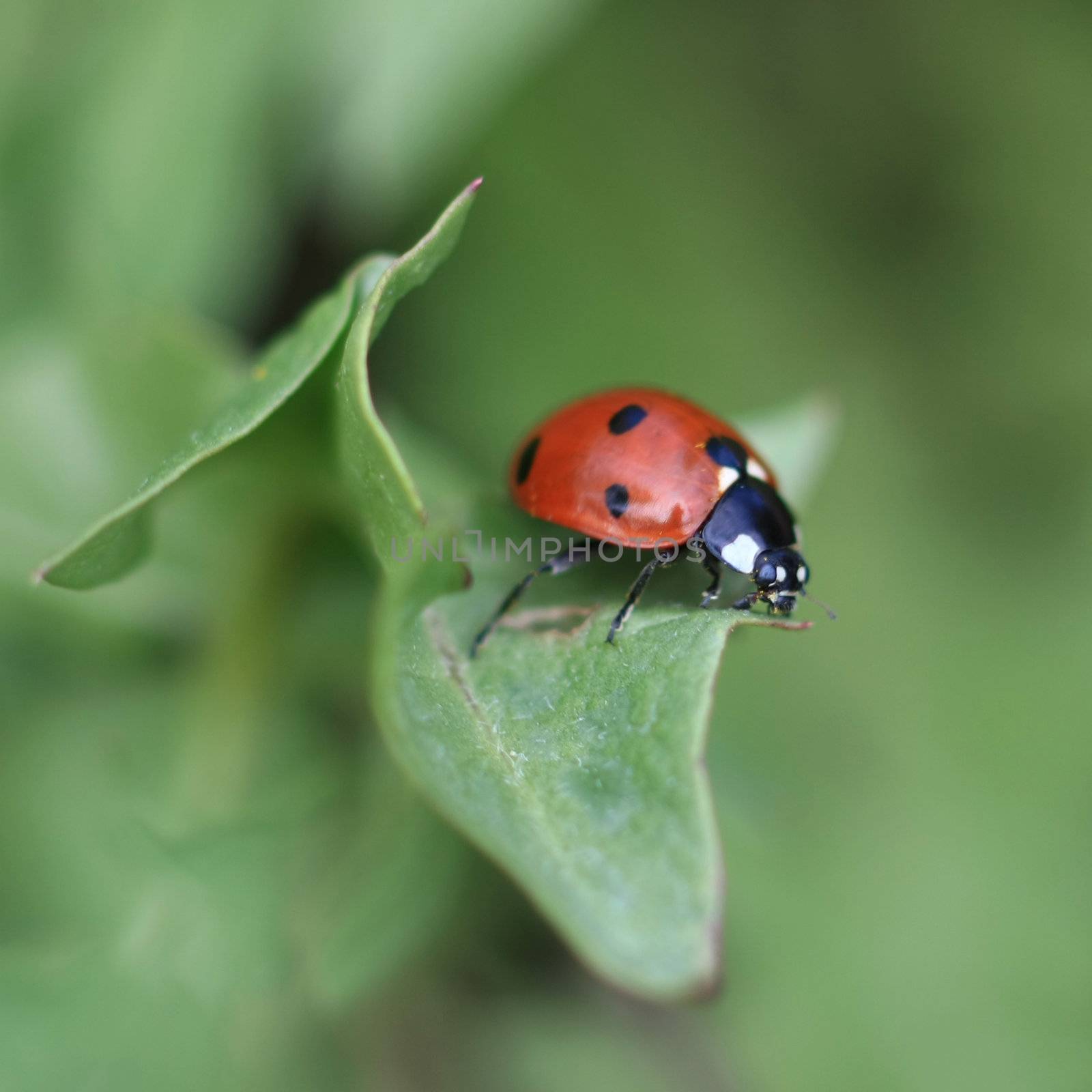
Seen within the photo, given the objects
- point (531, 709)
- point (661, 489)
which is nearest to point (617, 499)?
point (661, 489)

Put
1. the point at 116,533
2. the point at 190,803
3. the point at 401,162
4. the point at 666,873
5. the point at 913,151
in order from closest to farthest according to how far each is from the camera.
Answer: the point at 666,873 < the point at 116,533 < the point at 190,803 < the point at 401,162 < the point at 913,151

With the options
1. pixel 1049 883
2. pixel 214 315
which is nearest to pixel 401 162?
pixel 214 315

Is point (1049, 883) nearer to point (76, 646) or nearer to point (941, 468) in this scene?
point (941, 468)

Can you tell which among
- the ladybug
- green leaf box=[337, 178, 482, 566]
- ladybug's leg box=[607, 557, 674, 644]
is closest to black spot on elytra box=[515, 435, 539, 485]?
the ladybug

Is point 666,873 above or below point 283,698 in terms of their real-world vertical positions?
above

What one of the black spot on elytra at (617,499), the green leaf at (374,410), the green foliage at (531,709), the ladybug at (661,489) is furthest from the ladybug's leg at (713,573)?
the green leaf at (374,410)

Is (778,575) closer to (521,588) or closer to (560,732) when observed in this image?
(521,588)
